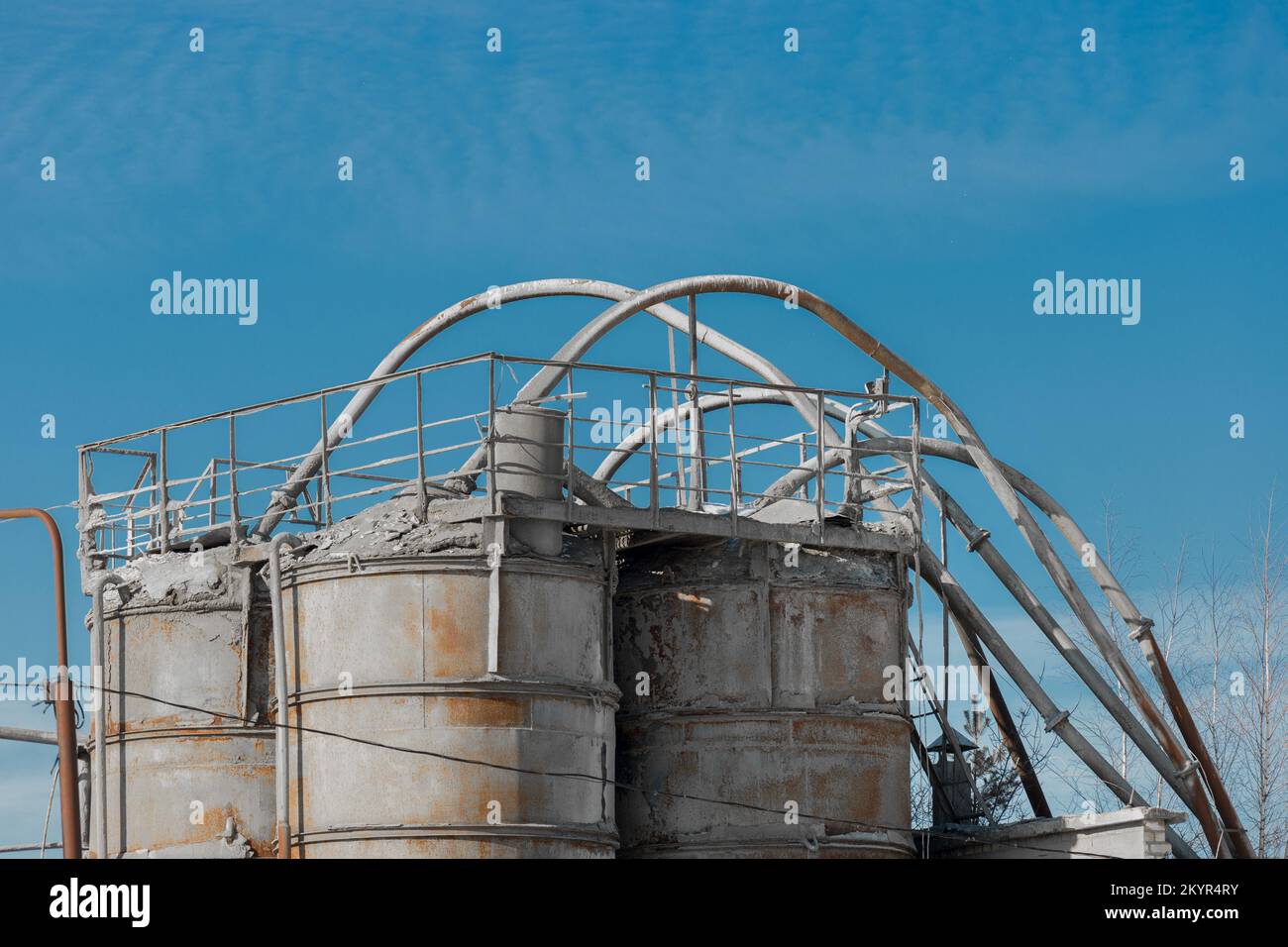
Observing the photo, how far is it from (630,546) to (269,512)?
543 cm

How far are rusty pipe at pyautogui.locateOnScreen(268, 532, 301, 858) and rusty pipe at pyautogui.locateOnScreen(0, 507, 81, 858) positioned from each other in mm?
2581

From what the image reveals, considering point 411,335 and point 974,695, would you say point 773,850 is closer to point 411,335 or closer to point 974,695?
point 974,695

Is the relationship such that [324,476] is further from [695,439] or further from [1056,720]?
[1056,720]

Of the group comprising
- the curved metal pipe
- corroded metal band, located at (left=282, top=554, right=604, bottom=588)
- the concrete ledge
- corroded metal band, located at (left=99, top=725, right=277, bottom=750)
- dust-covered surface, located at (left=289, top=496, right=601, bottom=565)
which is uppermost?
the curved metal pipe

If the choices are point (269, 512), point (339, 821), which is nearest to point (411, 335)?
point (269, 512)

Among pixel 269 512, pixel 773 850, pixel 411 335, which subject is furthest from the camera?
pixel 411 335

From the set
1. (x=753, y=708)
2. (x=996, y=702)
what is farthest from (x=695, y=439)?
(x=996, y=702)

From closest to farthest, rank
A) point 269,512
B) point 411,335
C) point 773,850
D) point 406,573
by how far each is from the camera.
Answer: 1. point 406,573
2. point 773,850
3. point 269,512
4. point 411,335

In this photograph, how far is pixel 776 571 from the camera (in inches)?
963

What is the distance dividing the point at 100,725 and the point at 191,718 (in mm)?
1218

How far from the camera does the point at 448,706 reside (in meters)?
21.8

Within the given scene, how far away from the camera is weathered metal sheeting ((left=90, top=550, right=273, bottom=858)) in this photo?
23875mm

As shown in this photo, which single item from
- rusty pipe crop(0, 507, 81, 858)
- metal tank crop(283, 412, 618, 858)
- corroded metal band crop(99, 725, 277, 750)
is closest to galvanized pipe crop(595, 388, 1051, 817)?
metal tank crop(283, 412, 618, 858)

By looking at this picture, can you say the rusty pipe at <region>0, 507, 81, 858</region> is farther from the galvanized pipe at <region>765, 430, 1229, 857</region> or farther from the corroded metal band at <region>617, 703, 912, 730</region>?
the galvanized pipe at <region>765, 430, 1229, 857</region>
